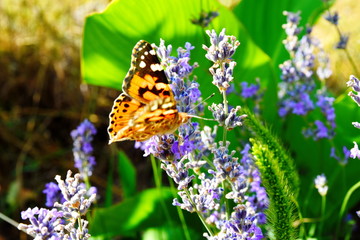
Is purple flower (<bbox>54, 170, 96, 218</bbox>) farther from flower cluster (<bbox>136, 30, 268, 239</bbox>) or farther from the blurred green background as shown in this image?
the blurred green background

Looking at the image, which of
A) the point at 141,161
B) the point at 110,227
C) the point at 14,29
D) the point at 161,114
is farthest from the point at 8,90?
the point at 161,114

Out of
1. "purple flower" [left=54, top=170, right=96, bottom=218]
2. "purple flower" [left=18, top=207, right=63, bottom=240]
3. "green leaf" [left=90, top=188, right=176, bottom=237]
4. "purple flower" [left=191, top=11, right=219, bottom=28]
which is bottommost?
"purple flower" [left=18, top=207, right=63, bottom=240]


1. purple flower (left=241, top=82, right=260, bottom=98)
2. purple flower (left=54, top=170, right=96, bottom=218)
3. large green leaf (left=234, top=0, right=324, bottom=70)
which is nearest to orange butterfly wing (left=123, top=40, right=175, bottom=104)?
purple flower (left=54, top=170, right=96, bottom=218)

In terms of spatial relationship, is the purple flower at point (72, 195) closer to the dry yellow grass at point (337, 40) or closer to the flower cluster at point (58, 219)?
the flower cluster at point (58, 219)

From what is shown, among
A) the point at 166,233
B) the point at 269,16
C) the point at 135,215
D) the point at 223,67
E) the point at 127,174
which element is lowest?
the point at 166,233

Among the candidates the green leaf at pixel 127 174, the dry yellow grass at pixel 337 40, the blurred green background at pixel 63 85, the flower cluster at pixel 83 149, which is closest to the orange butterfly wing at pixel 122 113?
the flower cluster at pixel 83 149

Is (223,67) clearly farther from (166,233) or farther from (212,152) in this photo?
(166,233)

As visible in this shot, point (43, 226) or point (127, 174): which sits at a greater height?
point (127, 174)

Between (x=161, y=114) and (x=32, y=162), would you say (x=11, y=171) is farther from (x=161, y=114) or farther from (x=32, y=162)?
(x=161, y=114)

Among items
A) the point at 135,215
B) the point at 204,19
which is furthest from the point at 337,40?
the point at 135,215

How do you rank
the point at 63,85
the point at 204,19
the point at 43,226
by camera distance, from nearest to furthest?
the point at 43,226 → the point at 204,19 → the point at 63,85
